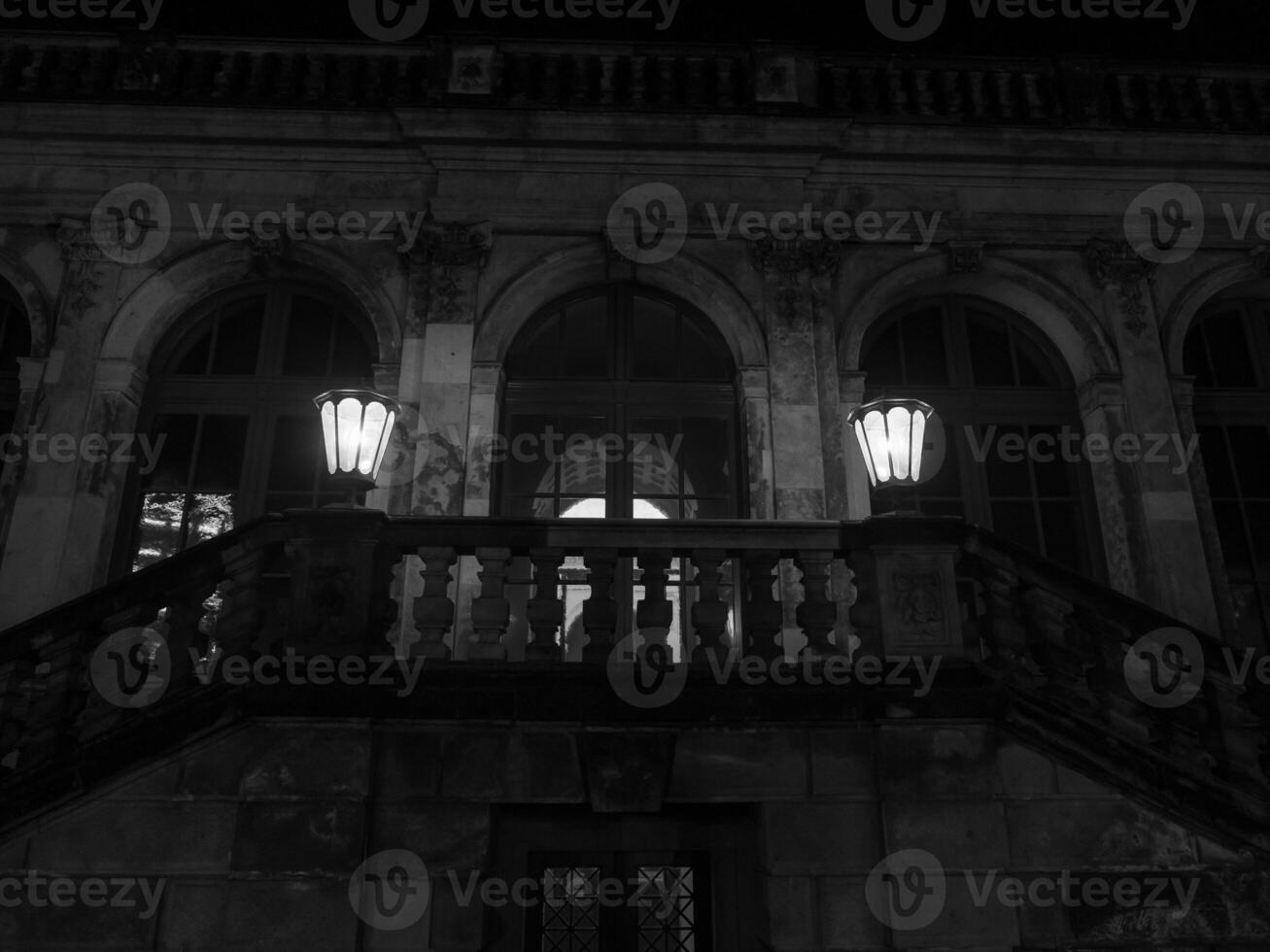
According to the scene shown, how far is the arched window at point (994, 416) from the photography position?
30.1 ft

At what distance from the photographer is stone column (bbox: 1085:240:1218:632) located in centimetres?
850

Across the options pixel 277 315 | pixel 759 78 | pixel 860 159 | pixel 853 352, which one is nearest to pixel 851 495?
pixel 853 352

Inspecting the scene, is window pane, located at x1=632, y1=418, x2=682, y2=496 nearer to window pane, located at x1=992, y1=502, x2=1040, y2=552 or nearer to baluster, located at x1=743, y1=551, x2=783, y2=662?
window pane, located at x1=992, y1=502, x2=1040, y2=552

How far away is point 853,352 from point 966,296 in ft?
5.14

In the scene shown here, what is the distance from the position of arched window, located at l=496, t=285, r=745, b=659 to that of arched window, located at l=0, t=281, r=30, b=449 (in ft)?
14.6

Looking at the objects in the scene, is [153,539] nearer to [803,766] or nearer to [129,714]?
[129,714]

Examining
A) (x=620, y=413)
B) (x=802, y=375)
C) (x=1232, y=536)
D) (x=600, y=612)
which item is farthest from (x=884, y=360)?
(x=600, y=612)

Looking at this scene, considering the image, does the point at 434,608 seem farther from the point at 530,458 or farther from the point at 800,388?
the point at 800,388

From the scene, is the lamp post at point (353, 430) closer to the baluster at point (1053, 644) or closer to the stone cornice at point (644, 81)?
the baluster at point (1053, 644)

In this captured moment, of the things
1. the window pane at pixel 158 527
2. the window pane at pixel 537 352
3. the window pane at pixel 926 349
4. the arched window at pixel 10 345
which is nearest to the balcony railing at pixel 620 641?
the window pane at pixel 158 527

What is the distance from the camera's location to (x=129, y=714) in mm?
5473

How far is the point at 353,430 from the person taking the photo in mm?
5691

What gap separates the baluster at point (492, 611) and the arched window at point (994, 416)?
14.4ft

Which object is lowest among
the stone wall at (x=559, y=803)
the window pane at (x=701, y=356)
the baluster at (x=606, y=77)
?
the stone wall at (x=559, y=803)
